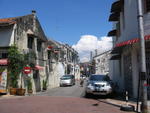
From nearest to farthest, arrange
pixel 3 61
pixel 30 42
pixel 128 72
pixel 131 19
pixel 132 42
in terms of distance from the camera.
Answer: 1. pixel 132 42
2. pixel 131 19
3. pixel 128 72
4. pixel 3 61
5. pixel 30 42

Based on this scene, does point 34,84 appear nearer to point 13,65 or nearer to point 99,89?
point 13,65

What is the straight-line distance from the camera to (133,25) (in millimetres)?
15781

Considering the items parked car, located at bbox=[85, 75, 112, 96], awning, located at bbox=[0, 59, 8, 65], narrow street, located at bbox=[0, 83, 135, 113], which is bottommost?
narrow street, located at bbox=[0, 83, 135, 113]

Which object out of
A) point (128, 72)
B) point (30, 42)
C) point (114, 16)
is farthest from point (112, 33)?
point (30, 42)

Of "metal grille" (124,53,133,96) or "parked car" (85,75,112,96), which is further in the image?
"metal grille" (124,53,133,96)

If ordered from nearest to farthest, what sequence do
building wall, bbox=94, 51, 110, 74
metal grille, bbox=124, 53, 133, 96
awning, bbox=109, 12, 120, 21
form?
1. metal grille, bbox=124, 53, 133, 96
2. awning, bbox=109, 12, 120, 21
3. building wall, bbox=94, 51, 110, 74

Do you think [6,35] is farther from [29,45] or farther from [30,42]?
[30,42]

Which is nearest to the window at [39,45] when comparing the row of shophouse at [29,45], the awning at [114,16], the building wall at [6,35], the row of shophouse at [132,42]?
the row of shophouse at [29,45]

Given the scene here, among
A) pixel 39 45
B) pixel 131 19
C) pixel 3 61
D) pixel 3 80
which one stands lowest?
pixel 3 80

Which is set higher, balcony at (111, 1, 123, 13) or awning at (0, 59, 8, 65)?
balcony at (111, 1, 123, 13)

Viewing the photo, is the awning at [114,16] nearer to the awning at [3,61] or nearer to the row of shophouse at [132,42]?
the row of shophouse at [132,42]

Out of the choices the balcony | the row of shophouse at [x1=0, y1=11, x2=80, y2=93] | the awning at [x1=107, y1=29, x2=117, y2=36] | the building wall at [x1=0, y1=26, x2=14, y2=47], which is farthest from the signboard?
the awning at [x1=107, y1=29, x2=117, y2=36]

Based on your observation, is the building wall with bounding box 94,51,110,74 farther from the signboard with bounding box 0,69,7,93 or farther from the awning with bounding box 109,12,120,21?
the signboard with bounding box 0,69,7,93

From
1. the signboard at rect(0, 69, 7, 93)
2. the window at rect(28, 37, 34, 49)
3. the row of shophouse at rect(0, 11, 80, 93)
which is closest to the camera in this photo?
the signboard at rect(0, 69, 7, 93)
